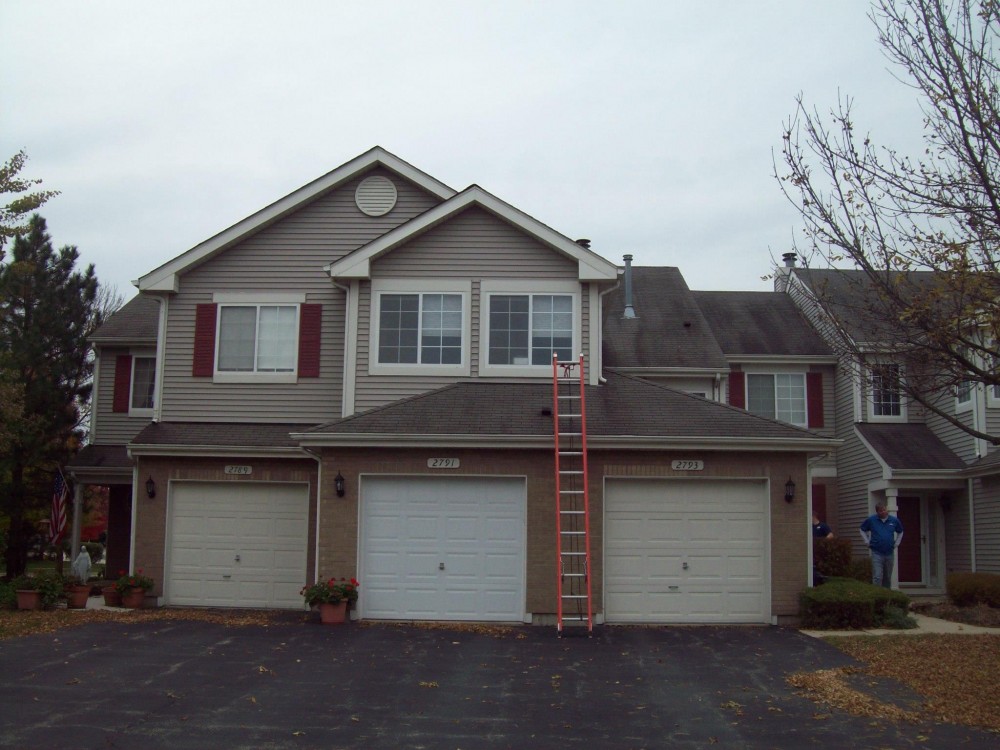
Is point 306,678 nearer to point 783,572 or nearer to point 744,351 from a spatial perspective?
point 783,572

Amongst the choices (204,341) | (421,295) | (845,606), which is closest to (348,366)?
(421,295)

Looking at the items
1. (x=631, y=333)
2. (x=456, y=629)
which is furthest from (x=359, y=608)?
(x=631, y=333)

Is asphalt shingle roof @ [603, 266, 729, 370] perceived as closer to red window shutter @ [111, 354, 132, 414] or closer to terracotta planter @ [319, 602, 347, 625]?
terracotta planter @ [319, 602, 347, 625]

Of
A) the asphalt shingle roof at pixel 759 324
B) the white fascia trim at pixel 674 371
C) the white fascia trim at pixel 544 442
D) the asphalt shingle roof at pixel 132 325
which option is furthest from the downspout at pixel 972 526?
the asphalt shingle roof at pixel 132 325

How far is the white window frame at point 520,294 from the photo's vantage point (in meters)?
16.6

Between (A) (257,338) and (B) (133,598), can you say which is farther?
(A) (257,338)

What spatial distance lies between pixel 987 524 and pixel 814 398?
4.92m

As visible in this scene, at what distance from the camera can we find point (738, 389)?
23578 mm

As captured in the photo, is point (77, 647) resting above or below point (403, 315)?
below

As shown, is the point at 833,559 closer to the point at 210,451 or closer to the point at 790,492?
the point at 790,492

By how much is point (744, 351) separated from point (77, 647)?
1633cm

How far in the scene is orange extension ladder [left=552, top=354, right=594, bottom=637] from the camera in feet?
47.1

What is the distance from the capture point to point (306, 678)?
1055 cm

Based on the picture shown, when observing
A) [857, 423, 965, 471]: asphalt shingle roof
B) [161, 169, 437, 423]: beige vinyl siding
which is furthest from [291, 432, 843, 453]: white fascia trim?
[857, 423, 965, 471]: asphalt shingle roof
